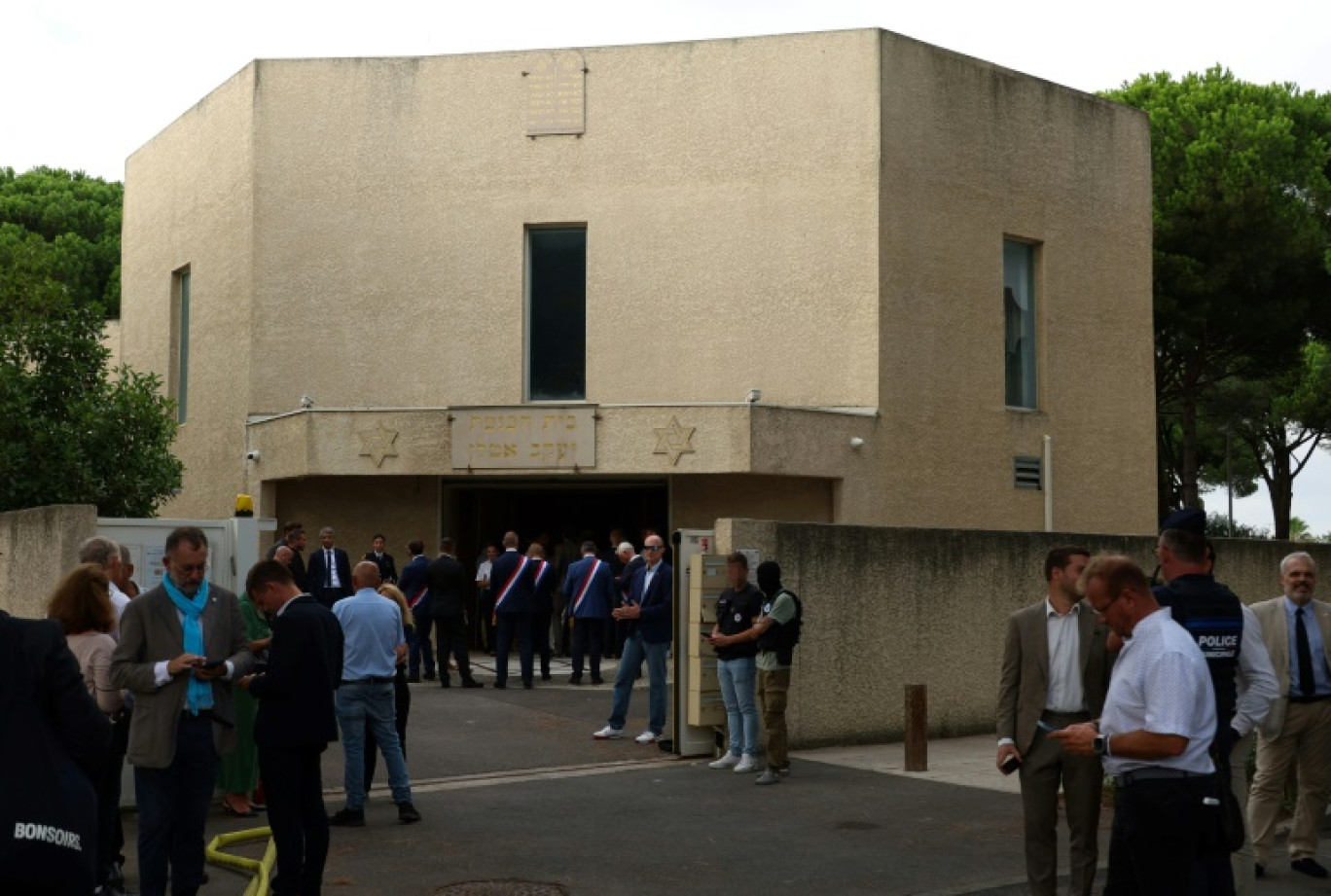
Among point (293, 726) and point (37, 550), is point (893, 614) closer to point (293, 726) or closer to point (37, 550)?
point (37, 550)

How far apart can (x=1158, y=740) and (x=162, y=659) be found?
5.10m

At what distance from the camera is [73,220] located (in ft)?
151

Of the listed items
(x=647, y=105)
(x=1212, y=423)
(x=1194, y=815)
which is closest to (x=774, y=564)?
(x=1194, y=815)

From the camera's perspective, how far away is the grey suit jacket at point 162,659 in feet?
25.5

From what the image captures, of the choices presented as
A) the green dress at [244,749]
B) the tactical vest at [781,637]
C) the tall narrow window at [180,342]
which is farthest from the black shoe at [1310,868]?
the tall narrow window at [180,342]

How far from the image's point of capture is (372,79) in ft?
77.6

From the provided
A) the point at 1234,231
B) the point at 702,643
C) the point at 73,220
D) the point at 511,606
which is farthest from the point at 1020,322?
the point at 73,220

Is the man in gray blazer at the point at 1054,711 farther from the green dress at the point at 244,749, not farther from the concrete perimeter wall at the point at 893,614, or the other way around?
the concrete perimeter wall at the point at 893,614

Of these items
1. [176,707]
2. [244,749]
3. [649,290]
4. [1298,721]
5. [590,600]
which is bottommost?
[244,749]

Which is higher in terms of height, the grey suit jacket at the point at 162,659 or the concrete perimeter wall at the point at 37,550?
the concrete perimeter wall at the point at 37,550

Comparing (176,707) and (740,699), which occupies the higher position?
(176,707)

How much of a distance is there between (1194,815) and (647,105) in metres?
18.7

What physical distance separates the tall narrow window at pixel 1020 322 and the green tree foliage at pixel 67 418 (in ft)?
42.2

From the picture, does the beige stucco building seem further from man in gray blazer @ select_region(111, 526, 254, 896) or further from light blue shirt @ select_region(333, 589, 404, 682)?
man in gray blazer @ select_region(111, 526, 254, 896)
